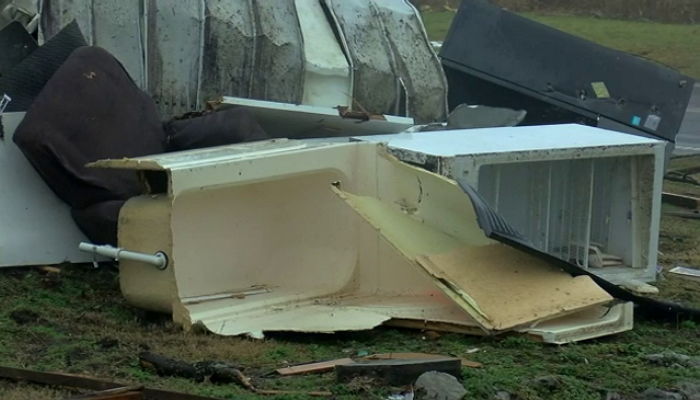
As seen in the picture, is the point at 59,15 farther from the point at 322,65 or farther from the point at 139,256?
the point at 139,256

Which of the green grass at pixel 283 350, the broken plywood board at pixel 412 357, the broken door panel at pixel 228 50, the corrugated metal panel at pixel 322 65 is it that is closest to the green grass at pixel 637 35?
the corrugated metal panel at pixel 322 65

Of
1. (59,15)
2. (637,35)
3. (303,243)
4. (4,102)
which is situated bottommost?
(637,35)

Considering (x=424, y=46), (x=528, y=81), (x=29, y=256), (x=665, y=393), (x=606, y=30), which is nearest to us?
(x=665, y=393)

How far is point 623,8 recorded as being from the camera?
28484 millimetres

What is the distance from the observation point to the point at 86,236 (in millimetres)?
5781

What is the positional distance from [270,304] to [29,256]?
123cm

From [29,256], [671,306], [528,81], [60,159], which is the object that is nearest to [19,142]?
[60,159]

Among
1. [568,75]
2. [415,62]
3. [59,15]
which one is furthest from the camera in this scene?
[568,75]

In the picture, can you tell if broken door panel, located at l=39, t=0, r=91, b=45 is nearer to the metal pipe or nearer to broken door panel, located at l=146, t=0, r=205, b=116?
broken door panel, located at l=146, t=0, r=205, b=116

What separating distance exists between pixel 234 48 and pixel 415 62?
1.41 m

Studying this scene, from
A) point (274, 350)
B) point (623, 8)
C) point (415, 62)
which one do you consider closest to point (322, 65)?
point (415, 62)

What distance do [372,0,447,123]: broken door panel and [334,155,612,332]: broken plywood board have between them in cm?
235

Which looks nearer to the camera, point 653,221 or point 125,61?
point 653,221

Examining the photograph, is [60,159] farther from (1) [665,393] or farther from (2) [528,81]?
(2) [528,81]
